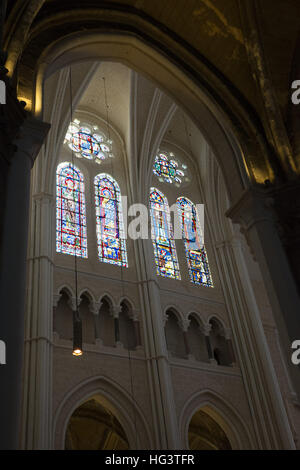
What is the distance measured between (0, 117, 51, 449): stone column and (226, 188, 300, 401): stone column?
353 centimetres

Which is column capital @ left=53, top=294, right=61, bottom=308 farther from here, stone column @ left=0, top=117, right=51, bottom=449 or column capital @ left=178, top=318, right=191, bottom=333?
stone column @ left=0, top=117, right=51, bottom=449

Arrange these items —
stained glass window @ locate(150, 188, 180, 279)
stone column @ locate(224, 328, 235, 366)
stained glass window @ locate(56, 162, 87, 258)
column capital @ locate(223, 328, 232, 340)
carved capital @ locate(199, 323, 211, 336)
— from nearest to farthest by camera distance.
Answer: stained glass window @ locate(56, 162, 87, 258) < stone column @ locate(224, 328, 235, 366) < carved capital @ locate(199, 323, 211, 336) < column capital @ locate(223, 328, 232, 340) < stained glass window @ locate(150, 188, 180, 279)

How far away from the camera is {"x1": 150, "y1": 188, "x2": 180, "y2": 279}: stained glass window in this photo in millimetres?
15953

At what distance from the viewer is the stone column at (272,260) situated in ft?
22.1

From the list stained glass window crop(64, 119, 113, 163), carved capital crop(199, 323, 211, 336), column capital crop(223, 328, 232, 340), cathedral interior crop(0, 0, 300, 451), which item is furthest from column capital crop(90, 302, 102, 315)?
stained glass window crop(64, 119, 113, 163)

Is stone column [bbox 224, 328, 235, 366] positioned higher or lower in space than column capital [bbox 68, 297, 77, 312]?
lower

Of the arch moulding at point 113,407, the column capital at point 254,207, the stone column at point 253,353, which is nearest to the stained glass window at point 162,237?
the stone column at point 253,353

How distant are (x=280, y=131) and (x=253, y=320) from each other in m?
8.01

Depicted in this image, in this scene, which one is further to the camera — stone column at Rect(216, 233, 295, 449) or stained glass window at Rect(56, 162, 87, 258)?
stained glass window at Rect(56, 162, 87, 258)

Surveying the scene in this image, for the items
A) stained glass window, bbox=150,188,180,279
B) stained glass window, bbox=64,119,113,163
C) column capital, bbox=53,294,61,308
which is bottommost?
column capital, bbox=53,294,61,308

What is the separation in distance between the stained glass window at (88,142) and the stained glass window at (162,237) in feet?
7.39

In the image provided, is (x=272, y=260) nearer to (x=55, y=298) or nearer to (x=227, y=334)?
(x=55, y=298)

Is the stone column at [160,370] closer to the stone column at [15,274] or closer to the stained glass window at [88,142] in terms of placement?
the stained glass window at [88,142]
